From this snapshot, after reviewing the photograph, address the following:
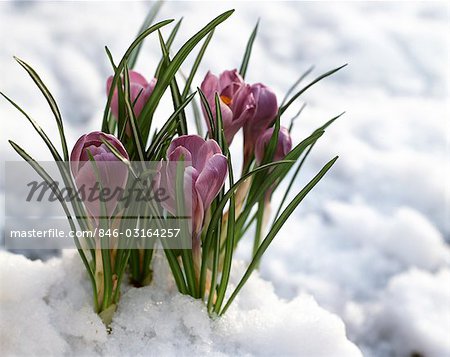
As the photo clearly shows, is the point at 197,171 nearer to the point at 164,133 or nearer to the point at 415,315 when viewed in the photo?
the point at 164,133

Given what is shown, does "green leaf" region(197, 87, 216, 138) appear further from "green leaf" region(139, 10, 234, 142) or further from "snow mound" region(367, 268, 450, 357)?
"snow mound" region(367, 268, 450, 357)

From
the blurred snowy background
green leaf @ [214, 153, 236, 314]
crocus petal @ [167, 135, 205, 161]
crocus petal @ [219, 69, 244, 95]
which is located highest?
crocus petal @ [219, 69, 244, 95]

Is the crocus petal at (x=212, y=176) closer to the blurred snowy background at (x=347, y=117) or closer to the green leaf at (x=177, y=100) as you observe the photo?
the green leaf at (x=177, y=100)

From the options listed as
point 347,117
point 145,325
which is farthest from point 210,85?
point 347,117

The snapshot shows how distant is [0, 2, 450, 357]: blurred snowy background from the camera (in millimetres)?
1342

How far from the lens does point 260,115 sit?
81 cm

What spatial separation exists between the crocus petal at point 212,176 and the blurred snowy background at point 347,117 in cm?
61

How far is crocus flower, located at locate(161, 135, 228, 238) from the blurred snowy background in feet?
1.98

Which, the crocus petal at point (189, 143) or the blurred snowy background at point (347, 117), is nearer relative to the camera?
the crocus petal at point (189, 143)

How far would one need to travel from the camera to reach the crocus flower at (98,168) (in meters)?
0.69

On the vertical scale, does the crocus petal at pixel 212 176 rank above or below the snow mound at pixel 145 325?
above

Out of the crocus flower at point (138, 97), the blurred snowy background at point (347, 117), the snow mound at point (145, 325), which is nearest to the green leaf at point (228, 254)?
the snow mound at point (145, 325)

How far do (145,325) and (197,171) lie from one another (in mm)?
214

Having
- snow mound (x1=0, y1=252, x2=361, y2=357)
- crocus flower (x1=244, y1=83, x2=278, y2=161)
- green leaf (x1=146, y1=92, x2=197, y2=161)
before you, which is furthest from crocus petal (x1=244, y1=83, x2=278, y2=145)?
snow mound (x1=0, y1=252, x2=361, y2=357)
